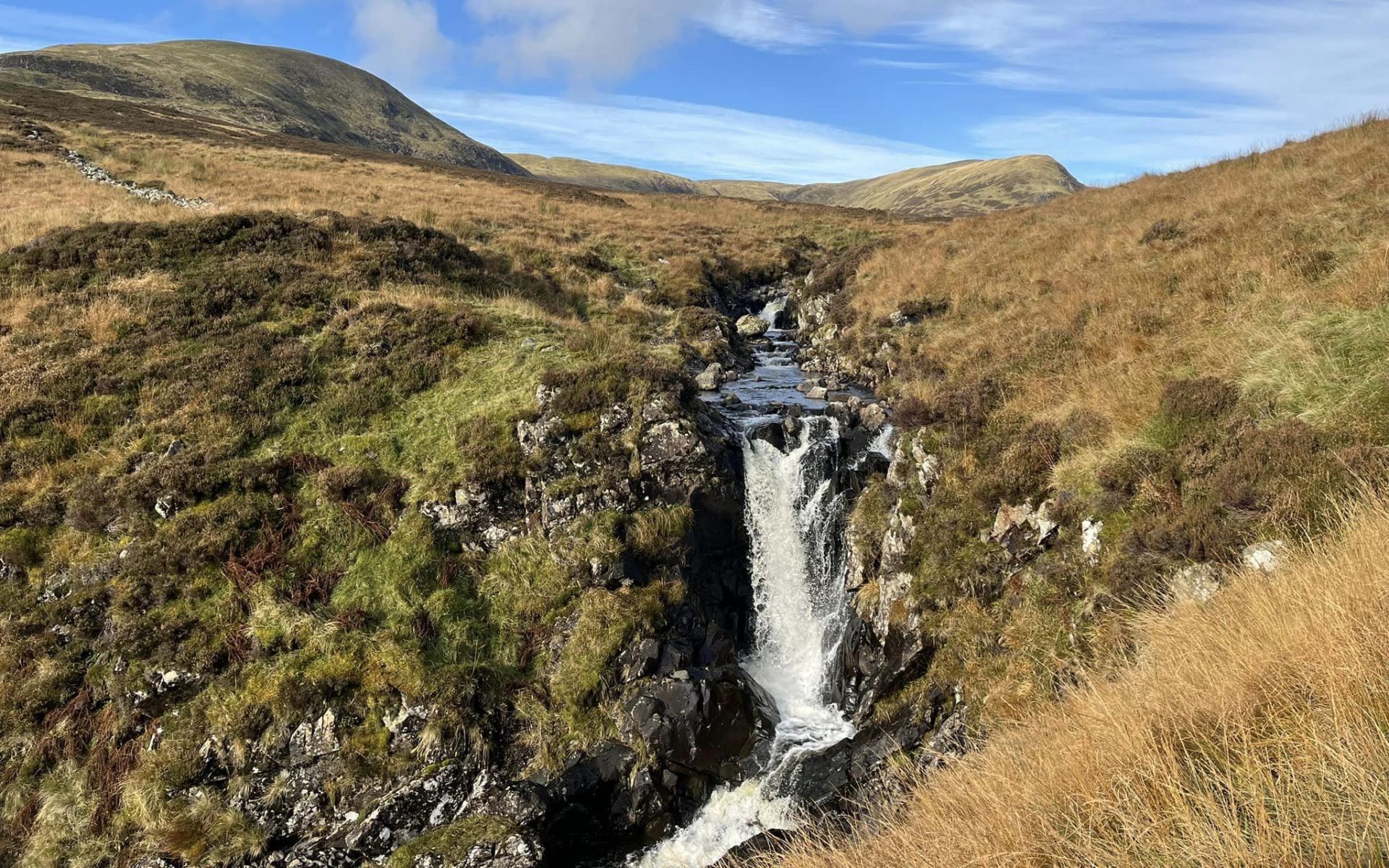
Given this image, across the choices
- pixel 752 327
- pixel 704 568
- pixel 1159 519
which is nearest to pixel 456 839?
pixel 704 568

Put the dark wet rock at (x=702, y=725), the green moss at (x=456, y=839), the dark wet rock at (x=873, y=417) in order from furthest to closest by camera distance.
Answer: the dark wet rock at (x=873, y=417)
the dark wet rock at (x=702, y=725)
the green moss at (x=456, y=839)

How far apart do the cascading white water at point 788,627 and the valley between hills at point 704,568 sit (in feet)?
0.34

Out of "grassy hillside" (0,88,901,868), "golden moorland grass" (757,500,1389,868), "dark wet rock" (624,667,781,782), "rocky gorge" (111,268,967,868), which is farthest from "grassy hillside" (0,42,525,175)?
"golden moorland grass" (757,500,1389,868)

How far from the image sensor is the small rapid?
10.8 m

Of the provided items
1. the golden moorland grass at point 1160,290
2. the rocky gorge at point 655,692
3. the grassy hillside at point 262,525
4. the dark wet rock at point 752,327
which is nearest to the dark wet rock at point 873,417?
the rocky gorge at point 655,692

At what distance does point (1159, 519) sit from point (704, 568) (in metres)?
8.63

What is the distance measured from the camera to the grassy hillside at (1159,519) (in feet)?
13.0

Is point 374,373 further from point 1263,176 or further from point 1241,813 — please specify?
point 1263,176

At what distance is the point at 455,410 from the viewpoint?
55.5 ft

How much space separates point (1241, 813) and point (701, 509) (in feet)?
38.8

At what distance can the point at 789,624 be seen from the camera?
49.0 feet

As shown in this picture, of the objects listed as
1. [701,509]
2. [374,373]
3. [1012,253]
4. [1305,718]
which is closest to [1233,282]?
[1012,253]

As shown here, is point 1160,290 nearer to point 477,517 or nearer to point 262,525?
point 477,517

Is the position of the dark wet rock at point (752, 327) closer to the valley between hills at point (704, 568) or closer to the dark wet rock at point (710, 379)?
the valley between hills at point (704, 568)
